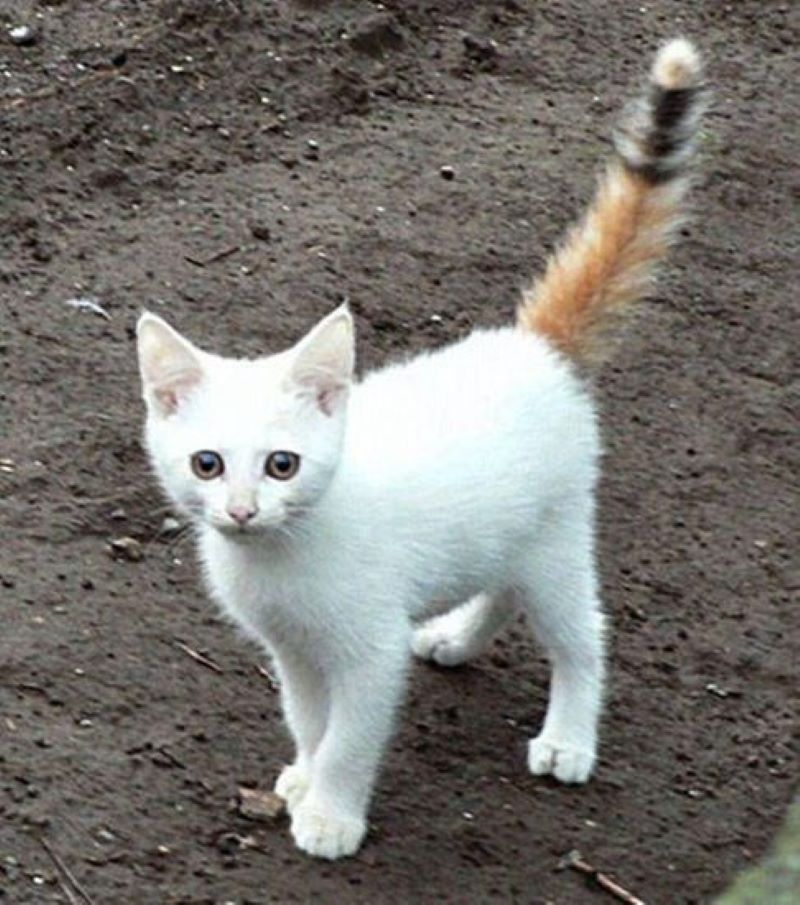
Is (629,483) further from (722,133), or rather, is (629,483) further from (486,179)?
(722,133)

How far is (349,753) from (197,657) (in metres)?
0.80

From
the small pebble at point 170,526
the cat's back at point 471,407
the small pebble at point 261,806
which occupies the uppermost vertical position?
the cat's back at point 471,407

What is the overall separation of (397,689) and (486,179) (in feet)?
10.8

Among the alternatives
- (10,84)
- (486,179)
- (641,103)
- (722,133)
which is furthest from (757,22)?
(641,103)

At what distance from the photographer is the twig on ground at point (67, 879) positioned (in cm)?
449

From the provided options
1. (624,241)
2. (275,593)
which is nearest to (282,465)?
(275,593)

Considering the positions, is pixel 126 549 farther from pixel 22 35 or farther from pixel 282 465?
pixel 22 35

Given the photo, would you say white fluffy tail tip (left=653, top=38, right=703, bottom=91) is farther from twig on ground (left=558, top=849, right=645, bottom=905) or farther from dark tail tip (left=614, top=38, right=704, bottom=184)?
twig on ground (left=558, top=849, right=645, bottom=905)

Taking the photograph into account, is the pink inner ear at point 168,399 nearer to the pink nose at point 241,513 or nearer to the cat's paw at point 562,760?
the pink nose at point 241,513

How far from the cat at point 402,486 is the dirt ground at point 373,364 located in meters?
0.20

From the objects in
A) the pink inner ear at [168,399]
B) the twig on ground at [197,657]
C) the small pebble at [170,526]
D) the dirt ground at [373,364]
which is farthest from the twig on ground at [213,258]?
the pink inner ear at [168,399]

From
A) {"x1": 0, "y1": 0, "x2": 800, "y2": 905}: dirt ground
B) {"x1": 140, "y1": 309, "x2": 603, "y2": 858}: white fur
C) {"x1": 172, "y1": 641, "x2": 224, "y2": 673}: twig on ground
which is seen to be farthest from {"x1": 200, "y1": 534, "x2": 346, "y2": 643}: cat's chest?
{"x1": 172, "y1": 641, "x2": 224, "y2": 673}: twig on ground

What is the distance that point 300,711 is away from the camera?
15.5ft

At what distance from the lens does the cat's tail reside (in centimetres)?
491
